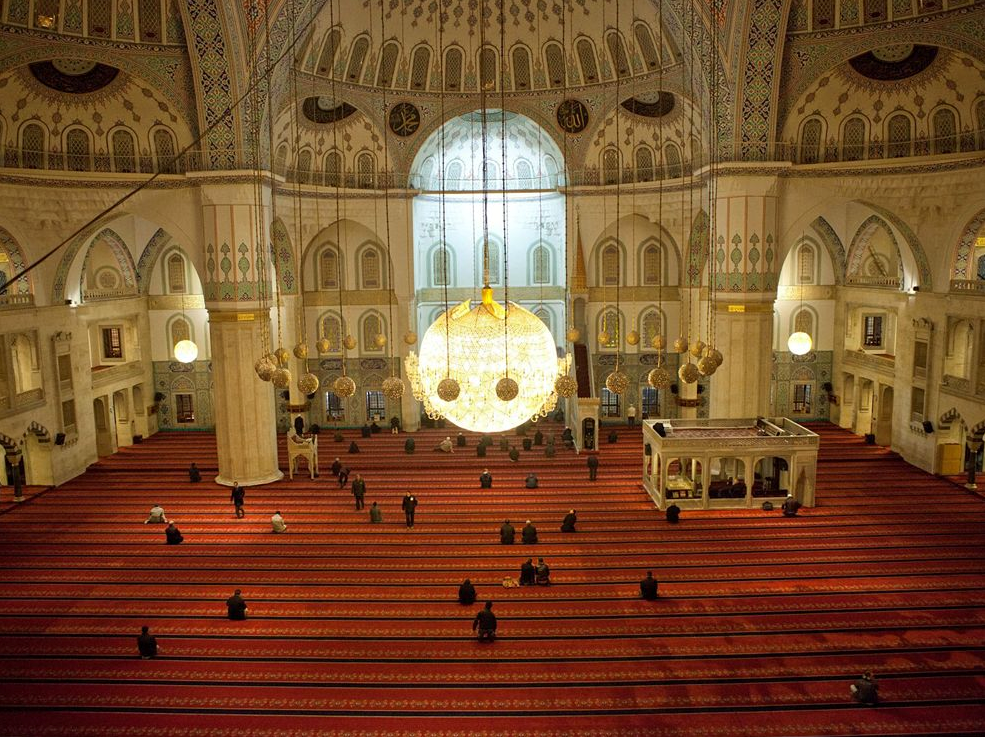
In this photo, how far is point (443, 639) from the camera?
7.27 m

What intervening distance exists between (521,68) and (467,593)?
Result: 400 inches

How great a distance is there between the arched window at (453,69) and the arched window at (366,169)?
1986mm

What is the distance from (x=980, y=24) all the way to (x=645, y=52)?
496cm

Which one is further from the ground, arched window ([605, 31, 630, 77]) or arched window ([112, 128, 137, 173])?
arched window ([605, 31, 630, 77])

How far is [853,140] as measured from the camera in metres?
11.7

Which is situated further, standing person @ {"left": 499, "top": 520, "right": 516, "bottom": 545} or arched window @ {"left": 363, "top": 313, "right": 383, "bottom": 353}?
arched window @ {"left": 363, "top": 313, "right": 383, "bottom": 353}

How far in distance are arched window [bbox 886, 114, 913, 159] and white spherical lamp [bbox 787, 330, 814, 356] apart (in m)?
4.02

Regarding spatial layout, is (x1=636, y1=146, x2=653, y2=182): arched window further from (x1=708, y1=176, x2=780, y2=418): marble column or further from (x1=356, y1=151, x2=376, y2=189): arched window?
(x1=356, y1=151, x2=376, y2=189): arched window

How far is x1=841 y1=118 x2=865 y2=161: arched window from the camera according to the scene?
11656 millimetres

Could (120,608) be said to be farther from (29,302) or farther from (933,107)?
(933,107)

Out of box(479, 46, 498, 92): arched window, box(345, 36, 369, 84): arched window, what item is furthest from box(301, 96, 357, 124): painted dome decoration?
box(479, 46, 498, 92): arched window

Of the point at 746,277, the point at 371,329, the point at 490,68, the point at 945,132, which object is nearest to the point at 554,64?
the point at 490,68

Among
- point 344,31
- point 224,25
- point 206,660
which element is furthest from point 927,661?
point 344,31

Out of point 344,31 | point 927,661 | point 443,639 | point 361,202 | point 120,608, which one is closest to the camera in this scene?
point 927,661
